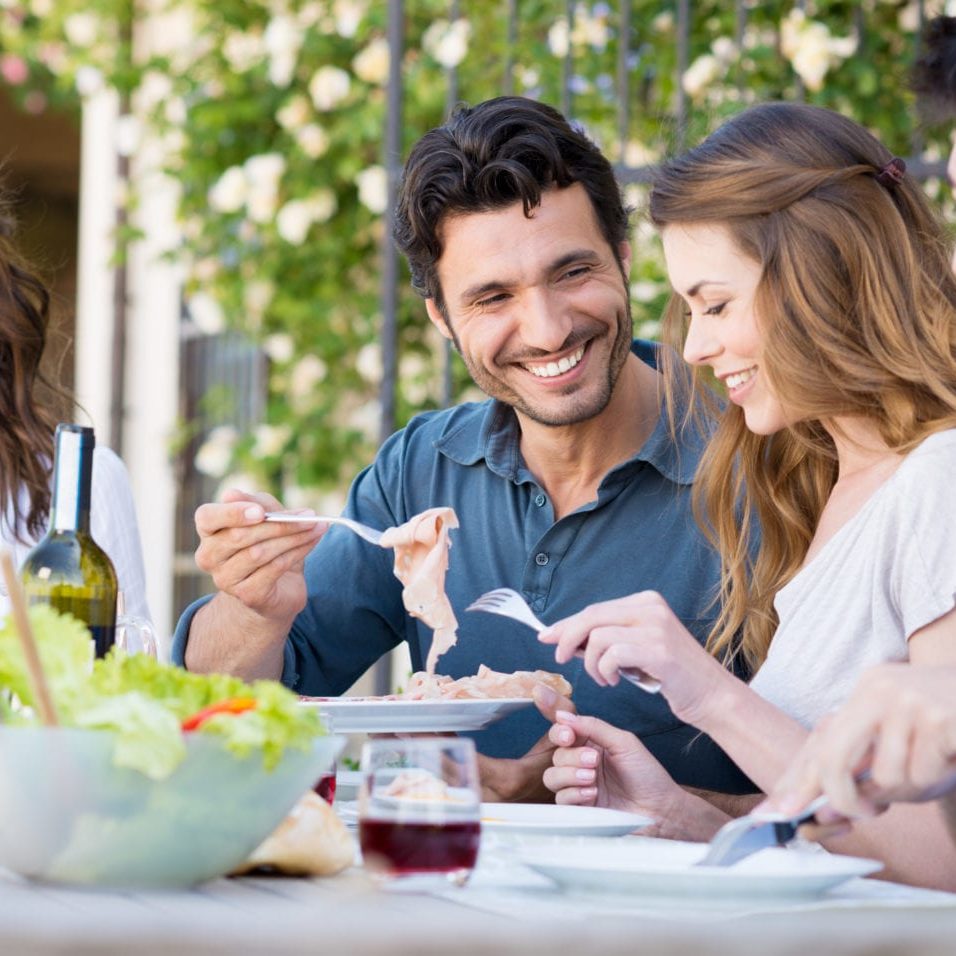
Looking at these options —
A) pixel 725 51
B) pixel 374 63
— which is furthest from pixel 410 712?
pixel 374 63

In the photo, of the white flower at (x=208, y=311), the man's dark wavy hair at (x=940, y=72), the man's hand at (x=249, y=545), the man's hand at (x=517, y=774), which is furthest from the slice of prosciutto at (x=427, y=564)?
the white flower at (x=208, y=311)

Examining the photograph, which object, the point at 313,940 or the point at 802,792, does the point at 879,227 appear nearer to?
the point at 802,792

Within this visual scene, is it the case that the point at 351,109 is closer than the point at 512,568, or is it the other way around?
the point at 512,568

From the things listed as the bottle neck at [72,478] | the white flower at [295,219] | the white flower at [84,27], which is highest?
the white flower at [84,27]

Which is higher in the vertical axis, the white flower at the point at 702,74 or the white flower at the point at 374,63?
the white flower at the point at 374,63

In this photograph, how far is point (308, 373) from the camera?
5.62 m

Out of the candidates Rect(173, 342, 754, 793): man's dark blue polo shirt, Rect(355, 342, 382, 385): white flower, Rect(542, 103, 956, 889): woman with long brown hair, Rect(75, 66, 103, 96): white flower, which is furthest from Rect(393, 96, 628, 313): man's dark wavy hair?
Rect(75, 66, 103, 96): white flower

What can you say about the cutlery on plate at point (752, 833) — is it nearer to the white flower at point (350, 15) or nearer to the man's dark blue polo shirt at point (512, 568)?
the man's dark blue polo shirt at point (512, 568)

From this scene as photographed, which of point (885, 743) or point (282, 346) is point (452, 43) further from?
point (885, 743)

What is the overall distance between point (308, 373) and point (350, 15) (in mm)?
1180

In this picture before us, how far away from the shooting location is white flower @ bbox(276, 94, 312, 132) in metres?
5.50

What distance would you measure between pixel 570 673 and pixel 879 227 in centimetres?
89

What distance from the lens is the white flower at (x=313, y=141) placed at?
543 centimetres

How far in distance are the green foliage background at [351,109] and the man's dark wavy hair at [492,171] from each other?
164cm
